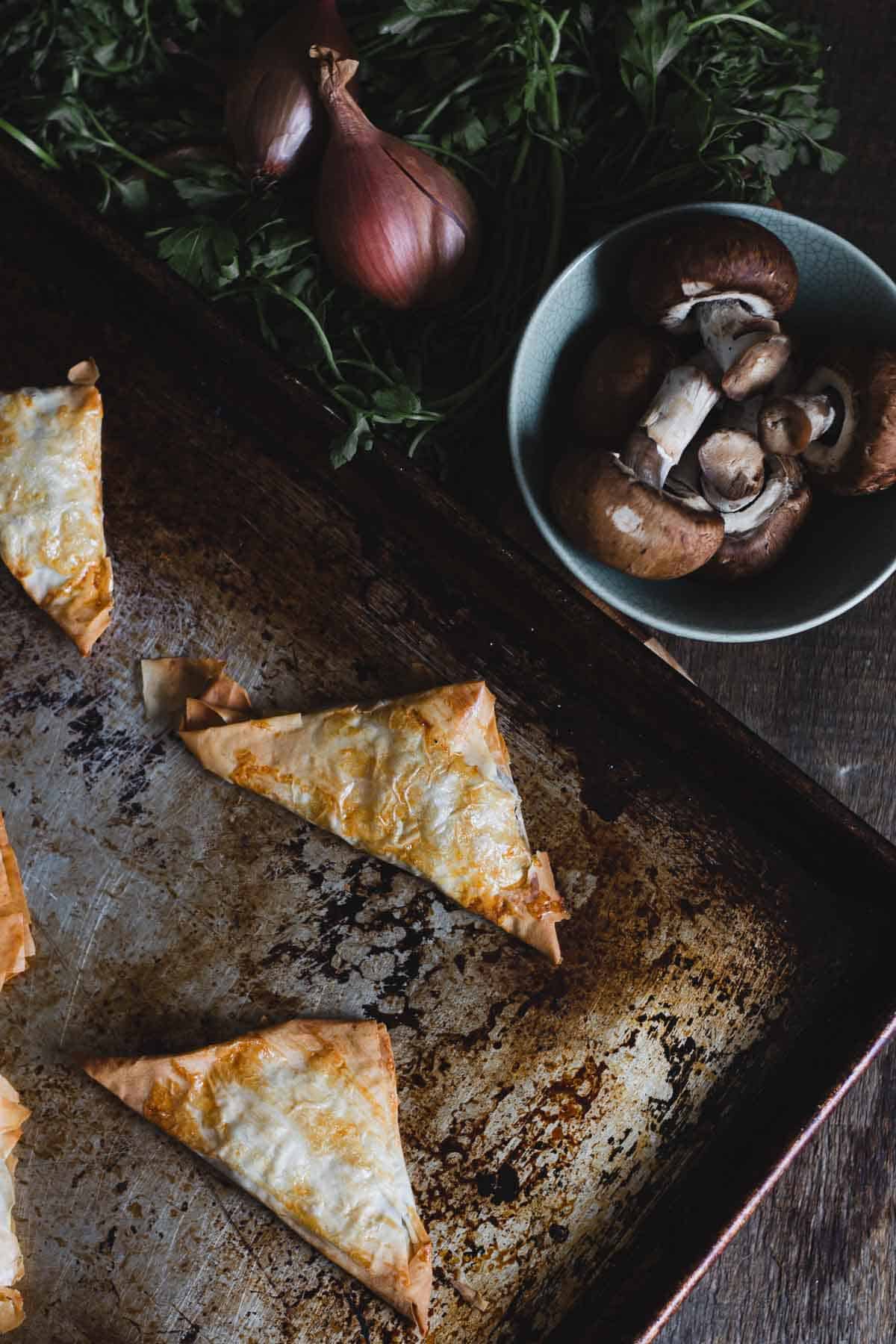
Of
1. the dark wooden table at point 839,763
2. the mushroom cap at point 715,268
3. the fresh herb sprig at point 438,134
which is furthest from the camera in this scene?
the dark wooden table at point 839,763

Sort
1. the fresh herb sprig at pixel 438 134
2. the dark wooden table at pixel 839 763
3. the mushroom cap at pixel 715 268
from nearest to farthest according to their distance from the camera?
1. the mushroom cap at pixel 715 268
2. the fresh herb sprig at pixel 438 134
3. the dark wooden table at pixel 839 763

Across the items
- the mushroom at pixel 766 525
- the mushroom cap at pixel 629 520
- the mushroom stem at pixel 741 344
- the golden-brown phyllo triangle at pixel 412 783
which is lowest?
the golden-brown phyllo triangle at pixel 412 783

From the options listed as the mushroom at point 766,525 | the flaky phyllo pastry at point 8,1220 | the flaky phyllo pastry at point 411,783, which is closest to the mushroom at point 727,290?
the mushroom at point 766,525

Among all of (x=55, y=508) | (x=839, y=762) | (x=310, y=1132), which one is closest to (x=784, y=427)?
(x=839, y=762)

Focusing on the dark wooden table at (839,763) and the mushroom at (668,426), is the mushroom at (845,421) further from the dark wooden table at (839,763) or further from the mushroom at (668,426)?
the dark wooden table at (839,763)

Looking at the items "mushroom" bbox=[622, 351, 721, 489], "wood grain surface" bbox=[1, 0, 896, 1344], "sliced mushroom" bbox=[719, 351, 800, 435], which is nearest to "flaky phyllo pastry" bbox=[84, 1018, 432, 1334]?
"wood grain surface" bbox=[1, 0, 896, 1344]

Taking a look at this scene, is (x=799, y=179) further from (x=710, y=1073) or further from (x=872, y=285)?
(x=710, y=1073)

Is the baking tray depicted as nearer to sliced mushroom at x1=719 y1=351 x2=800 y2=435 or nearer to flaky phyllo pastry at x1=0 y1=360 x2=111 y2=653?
flaky phyllo pastry at x1=0 y1=360 x2=111 y2=653

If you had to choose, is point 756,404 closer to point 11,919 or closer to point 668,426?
point 668,426
